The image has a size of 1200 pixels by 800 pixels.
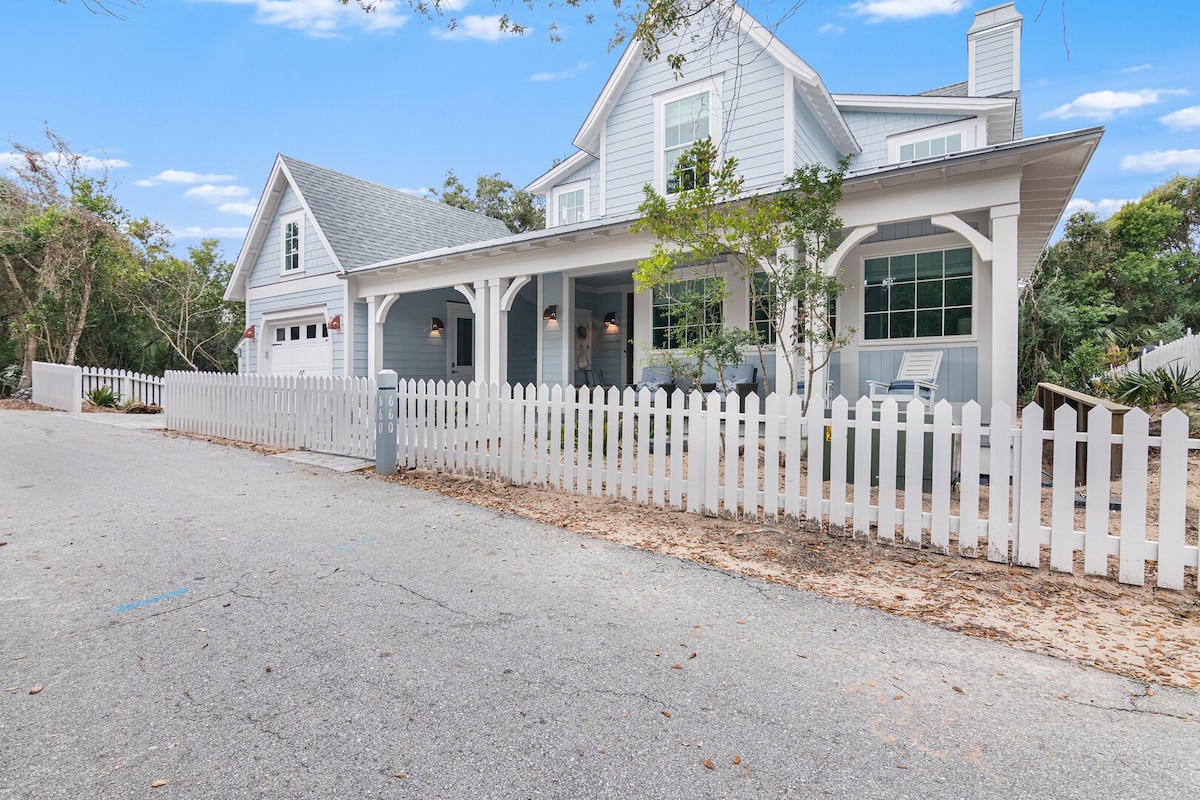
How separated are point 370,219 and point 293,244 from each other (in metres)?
1.85

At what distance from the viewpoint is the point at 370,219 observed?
14.7m

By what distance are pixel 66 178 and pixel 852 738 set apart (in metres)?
25.5

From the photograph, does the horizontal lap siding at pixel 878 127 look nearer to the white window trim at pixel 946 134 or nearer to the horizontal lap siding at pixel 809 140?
the white window trim at pixel 946 134

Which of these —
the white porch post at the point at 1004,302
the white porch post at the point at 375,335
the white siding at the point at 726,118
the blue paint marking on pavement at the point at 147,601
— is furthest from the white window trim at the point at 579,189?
the blue paint marking on pavement at the point at 147,601

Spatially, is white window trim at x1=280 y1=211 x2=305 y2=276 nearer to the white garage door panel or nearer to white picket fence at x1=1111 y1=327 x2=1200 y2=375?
the white garage door panel

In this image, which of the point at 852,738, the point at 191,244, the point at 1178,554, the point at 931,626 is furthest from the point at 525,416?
the point at 191,244

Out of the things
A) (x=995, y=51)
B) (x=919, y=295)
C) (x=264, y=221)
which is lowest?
(x=919, y=295)

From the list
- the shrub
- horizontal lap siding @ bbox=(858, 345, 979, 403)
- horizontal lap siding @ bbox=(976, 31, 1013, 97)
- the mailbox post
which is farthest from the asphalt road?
horizontal lap siding @ bbox=(976, 31, 1013, 97)

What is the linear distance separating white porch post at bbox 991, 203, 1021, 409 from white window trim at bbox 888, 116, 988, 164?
18.9ft

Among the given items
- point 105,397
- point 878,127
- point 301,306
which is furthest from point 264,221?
point 878,127

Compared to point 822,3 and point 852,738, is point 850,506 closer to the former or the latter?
point 852,738

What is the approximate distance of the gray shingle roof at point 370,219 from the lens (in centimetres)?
1343

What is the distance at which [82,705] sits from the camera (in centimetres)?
228

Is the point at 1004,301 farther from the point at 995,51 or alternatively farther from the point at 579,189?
the point at 995,51
